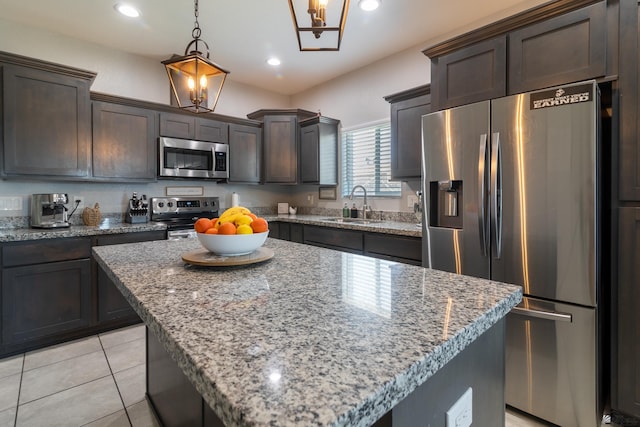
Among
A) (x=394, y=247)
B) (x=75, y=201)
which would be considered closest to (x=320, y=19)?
(x=394, y=247)

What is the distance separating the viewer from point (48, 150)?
8.91 ft

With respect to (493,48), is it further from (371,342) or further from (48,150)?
(48,150)

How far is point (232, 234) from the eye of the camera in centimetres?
128

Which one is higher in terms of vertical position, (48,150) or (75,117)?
(75,117)

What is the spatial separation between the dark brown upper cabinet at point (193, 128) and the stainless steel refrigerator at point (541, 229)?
107 inches

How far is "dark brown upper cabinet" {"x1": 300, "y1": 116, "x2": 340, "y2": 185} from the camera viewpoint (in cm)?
400

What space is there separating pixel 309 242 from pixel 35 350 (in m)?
2.47

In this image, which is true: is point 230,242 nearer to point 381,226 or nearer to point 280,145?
point 381,226

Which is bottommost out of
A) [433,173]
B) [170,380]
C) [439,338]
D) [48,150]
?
[170,380]

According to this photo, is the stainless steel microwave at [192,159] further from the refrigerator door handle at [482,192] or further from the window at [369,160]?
the refrigerator door handle at [482,192]

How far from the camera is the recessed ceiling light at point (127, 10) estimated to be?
266cm

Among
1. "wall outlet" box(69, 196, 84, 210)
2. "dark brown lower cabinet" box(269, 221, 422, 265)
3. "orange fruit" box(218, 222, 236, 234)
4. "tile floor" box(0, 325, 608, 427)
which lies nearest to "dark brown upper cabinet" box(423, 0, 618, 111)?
"dark brown lower cabinet" box(269, 221, 422, 265)

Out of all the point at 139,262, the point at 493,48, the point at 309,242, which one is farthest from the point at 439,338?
the point at 309,242

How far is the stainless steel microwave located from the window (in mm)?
1475
